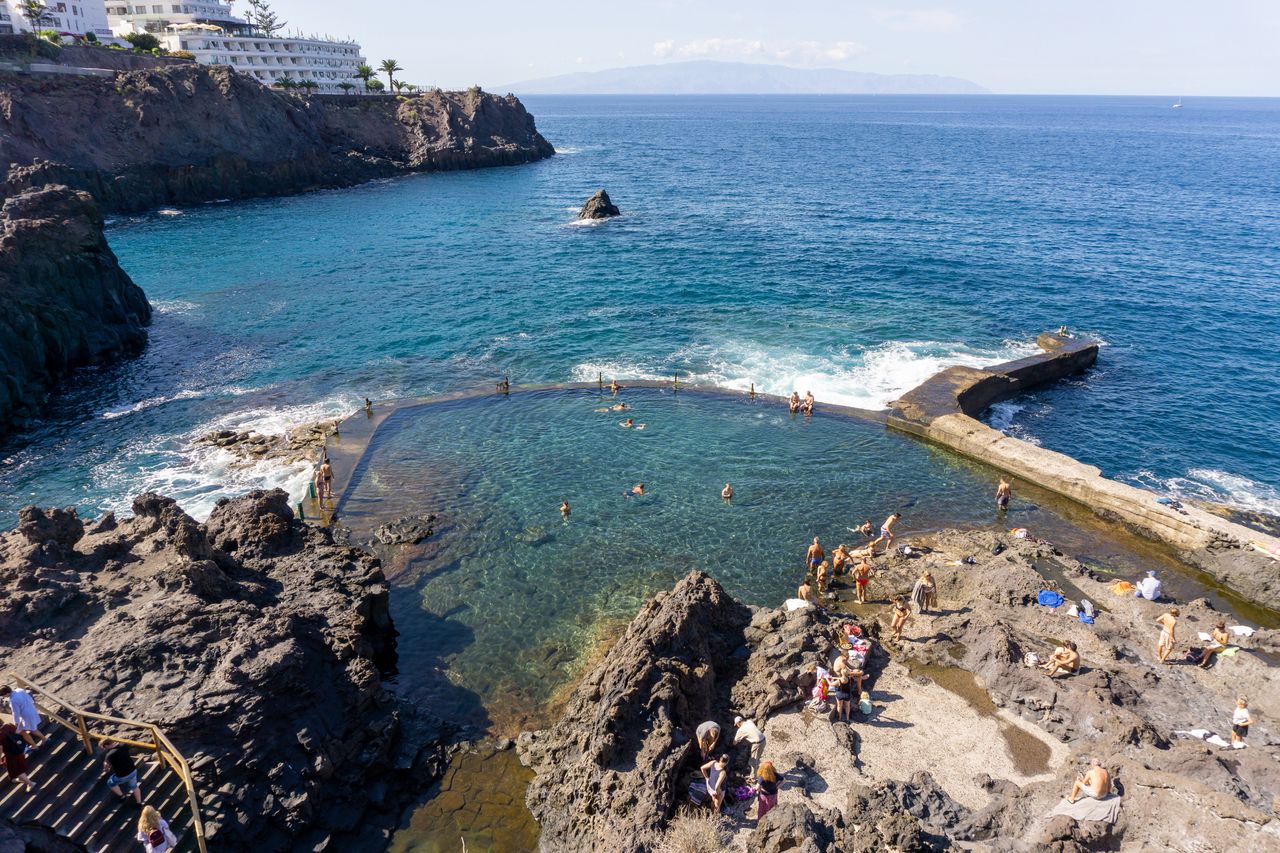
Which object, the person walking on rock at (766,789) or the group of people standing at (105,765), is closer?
the group of people standing at (105,765)

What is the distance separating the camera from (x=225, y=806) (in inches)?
582

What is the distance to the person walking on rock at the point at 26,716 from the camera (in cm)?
1350

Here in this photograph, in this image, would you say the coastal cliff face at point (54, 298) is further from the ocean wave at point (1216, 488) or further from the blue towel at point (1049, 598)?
the ocean wave at point (1216, 488)

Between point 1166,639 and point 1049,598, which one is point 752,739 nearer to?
point 1049,598

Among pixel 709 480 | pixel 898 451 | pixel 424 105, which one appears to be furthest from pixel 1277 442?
pixel 424 105

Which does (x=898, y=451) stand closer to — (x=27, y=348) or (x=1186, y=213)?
(x=27, y=348)

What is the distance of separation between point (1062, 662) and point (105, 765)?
23.0m

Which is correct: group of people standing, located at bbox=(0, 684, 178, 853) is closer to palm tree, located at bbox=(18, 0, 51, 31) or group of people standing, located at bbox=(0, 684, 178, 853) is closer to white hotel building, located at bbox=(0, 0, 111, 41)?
white hotel building, located at bbox=(0, 0, 111, 41)

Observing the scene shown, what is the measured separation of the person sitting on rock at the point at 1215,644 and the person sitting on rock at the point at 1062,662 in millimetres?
4358

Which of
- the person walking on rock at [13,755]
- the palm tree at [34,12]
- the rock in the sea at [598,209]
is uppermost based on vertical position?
the palm tree at [34,12]

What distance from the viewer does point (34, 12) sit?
99.6 metres

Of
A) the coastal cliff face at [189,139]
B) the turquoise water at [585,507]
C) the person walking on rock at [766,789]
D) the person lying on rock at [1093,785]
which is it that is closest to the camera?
the person lying on rock at [1093,785]

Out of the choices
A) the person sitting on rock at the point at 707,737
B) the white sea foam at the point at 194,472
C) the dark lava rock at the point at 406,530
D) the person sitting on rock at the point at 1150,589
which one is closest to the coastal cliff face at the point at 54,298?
the white sea foam at the point at 194,472

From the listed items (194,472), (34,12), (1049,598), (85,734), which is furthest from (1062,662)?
(34,12)
